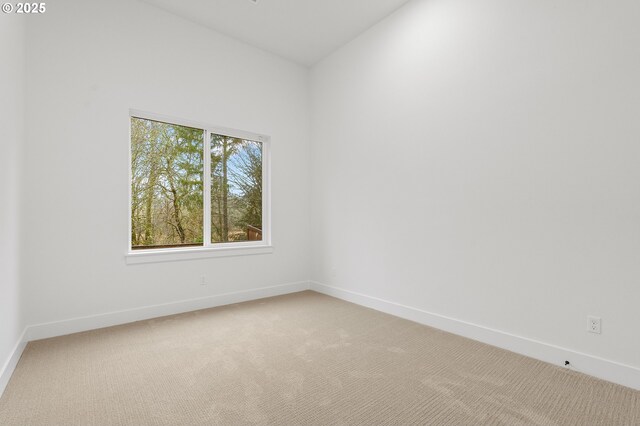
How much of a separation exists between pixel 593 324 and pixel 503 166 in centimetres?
125

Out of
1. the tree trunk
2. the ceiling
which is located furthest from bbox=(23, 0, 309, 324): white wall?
the tree trunk

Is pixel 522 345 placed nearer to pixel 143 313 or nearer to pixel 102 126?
pixel 143 313

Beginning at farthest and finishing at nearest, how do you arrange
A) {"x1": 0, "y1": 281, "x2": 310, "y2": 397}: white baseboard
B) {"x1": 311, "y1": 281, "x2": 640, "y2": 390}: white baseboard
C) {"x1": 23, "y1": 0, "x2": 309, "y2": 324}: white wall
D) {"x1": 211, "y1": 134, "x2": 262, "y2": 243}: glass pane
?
{"x1": 211, "y1": 134, "x2": 262, "y2": 243}: glass pane, {"x1": 23, "y1": 0, "x2": 309, "y2": 324}: white wall, {"x1": 0, "y1": 281, "x2": 310, "y2": 397}: white baseboard, {"x1": 311, "y1": 281, "x2": 640, "y2": 390}: white baseboard

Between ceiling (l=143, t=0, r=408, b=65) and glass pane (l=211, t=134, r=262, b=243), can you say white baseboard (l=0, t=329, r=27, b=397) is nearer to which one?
glass pane (l=211, t=134, r=262, b=243)

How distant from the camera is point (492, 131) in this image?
8.70 ft

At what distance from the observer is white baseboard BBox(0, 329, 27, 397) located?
191 centimetres

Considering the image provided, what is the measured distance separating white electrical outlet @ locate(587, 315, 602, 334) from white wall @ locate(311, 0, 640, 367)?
3 centimetres

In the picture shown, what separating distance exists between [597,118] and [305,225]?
3.30m

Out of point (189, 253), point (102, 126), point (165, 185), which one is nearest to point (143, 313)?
point (189, 253)

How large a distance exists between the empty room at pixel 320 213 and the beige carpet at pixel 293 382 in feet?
0.06

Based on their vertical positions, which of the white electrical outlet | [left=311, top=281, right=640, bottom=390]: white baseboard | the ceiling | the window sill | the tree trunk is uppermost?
the ceiling

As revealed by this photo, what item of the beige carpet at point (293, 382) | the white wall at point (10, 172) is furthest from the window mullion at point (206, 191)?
the white wall at point (10, 172)

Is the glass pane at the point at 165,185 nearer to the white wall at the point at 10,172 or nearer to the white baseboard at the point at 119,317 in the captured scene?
the white baseboard at the point at 119,317

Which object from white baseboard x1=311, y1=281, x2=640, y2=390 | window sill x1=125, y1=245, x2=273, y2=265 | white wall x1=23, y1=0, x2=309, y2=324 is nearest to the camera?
white baseboard x1=311, y1=281, x2=640, y2=390
